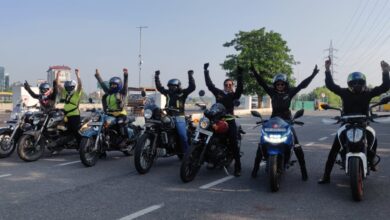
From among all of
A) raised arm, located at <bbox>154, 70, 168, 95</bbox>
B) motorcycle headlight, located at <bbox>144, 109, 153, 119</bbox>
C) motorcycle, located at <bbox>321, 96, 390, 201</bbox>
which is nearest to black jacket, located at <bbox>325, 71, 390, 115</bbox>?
motorcycle, located at <bbox>321, 96, 390, 201</bbox>

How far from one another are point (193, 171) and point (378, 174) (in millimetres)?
3383

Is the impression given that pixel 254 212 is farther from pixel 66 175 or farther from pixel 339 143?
pixel 66 175

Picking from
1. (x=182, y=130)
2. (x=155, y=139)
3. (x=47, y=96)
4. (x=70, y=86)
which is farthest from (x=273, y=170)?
(x=47, y=96)

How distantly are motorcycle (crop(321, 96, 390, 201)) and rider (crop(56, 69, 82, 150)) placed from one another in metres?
5.81

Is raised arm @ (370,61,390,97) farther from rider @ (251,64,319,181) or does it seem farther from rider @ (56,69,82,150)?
rider @ (56,69,82,150)

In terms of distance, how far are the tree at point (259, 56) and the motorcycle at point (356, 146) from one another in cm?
4611

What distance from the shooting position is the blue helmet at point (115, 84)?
948 centimetres

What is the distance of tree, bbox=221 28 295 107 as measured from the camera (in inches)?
2090

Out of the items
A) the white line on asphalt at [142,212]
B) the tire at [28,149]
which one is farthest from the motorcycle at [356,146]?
the tire at [28,149]

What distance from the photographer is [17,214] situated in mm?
5133

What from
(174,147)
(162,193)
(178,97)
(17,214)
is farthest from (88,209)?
(178,97)

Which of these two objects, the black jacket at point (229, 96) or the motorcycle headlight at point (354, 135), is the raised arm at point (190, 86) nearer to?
the black jacket at point (229, 96)

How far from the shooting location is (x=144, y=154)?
784 centimetres

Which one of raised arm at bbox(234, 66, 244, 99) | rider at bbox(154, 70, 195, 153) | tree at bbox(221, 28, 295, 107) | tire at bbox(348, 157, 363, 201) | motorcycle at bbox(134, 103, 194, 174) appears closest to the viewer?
tire at bbox(348, 157, 363, 201)
